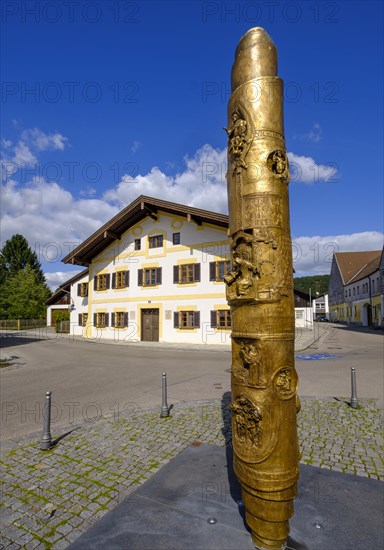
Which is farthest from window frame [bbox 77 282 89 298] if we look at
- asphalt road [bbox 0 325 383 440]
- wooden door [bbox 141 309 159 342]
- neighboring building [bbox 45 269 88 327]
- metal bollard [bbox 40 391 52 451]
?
metal bollard [bbox 40 391 52 451]

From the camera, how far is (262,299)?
3.05 m

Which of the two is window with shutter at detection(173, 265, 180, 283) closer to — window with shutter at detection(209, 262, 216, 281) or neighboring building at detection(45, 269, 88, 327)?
window with shutter at detection(209, 262, 216, 281)

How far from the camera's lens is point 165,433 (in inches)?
237

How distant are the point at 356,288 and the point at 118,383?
53.9 m

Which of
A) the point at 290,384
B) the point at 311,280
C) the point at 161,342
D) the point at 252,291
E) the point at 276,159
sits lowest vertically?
the point at 161,342

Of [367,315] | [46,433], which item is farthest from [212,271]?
[367,315]

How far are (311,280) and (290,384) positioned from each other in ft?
387

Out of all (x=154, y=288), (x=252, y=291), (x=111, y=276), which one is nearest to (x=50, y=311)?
(x=111, y=276)

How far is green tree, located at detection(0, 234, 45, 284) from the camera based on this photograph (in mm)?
65625

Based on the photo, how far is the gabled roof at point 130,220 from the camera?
851 inches

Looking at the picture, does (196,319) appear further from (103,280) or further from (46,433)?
(46,433)

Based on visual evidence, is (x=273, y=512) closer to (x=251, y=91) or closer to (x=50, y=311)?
(x=251, y=91)

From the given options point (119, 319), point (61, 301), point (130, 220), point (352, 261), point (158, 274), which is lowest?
point (119, 319)

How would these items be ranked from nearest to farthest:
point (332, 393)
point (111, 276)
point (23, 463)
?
point (23, 463) < point (332, 393) < point (111, 276)
